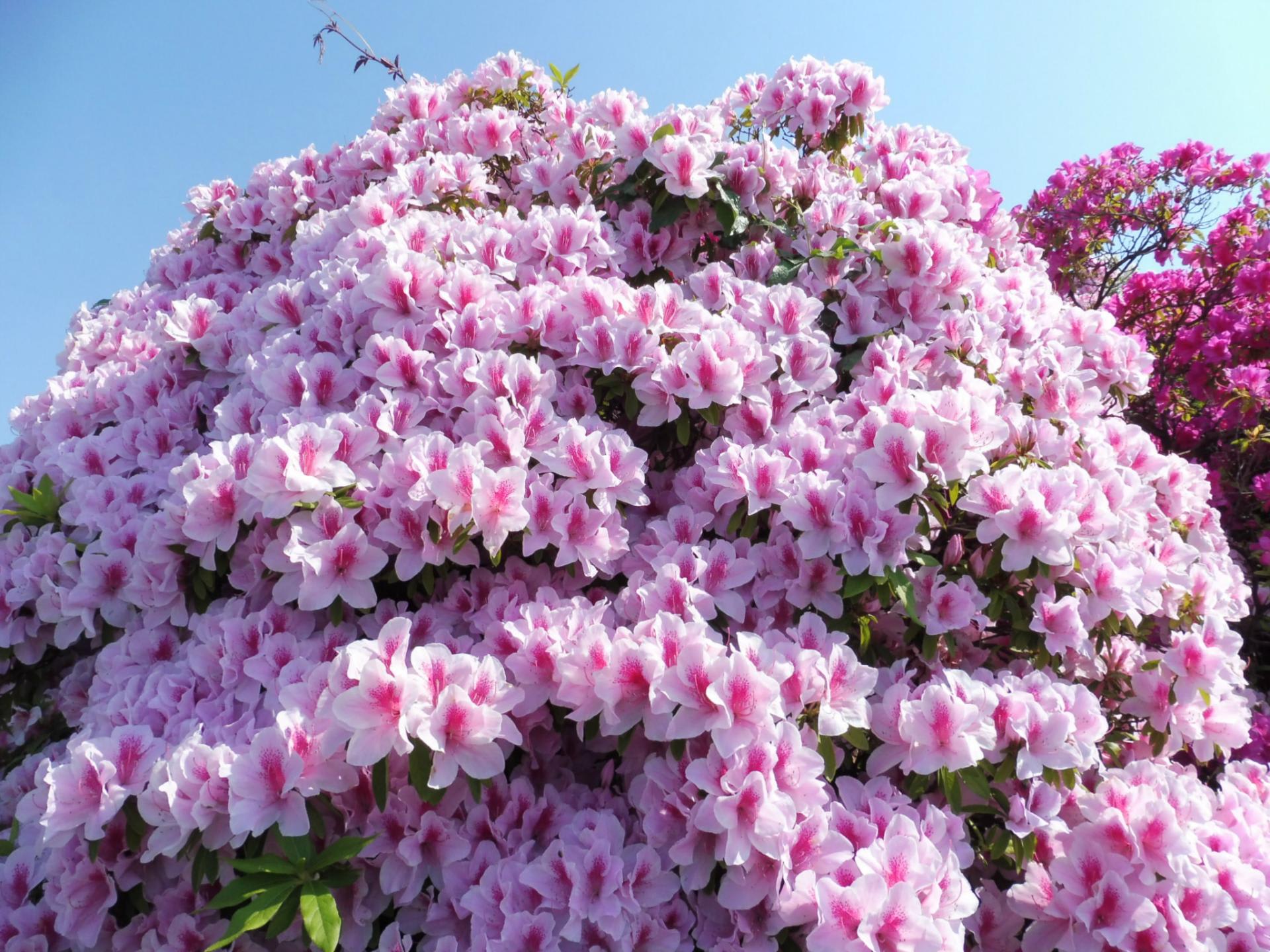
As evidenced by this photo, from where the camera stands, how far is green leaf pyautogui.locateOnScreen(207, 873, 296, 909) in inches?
65.6

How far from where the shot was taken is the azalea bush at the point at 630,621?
5.90 feet

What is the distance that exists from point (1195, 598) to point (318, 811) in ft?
8.33

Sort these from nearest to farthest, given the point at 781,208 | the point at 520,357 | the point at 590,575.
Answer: the point at 590,575 → the point at 520,357 → the point at 781,208

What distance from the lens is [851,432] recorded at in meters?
2.44

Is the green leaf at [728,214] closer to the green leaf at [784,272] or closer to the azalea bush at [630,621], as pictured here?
the azalea bush at [630,621]

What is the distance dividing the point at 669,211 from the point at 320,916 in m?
2.56

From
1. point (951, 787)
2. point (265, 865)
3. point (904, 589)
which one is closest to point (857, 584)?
point (904, 589)

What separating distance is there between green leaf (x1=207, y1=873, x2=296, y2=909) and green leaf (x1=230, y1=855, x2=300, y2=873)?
2 cm

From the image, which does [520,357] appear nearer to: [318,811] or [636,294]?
[636,294]

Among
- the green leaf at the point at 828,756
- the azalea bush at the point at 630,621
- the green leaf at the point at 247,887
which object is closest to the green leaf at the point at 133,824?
the azalea bush at the point at 630,621

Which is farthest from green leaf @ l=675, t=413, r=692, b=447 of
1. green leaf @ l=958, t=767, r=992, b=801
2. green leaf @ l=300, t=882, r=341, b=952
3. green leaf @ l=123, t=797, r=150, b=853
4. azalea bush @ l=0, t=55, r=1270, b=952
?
green leaf @ l=123, t=797, r=150, b=853

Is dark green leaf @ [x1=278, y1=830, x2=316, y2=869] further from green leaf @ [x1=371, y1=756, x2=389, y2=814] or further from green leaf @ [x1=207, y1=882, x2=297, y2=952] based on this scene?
green leaf @ [x1=371, y1=756, x2=389, y2=814]

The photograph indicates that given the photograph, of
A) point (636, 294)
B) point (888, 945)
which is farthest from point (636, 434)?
point (888, 945)

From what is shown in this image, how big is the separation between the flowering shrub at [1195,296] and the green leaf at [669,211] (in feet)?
8.84
